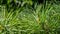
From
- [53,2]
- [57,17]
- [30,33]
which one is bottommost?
[30,33]

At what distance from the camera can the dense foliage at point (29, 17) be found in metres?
1.93

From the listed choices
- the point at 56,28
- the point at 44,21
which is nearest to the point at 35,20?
the point at 44,21

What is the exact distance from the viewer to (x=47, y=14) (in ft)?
6.82

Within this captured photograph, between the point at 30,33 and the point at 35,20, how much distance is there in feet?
0.60

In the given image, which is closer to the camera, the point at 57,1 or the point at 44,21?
the point at 44,21

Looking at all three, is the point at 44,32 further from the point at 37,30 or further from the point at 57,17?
the point at 57,17

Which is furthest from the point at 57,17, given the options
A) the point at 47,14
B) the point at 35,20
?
the point at 35,20

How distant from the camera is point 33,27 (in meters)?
1.93

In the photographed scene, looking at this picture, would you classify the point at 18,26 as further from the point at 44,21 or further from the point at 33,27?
the point at 44,21

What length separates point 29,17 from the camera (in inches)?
81.3

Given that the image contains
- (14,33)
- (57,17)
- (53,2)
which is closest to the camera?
(14,33)

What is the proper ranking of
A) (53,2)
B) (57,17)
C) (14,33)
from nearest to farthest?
(14,33), (57,17), (53,2)

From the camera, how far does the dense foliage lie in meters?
1.93

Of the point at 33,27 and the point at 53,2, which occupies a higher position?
the point at 53,2
